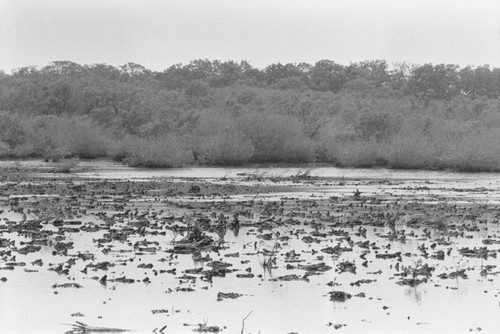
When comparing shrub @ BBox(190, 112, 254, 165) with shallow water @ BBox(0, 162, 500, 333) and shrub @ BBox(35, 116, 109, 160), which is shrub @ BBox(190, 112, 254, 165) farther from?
shallow water @ BBox(0, 162, 500, 333)

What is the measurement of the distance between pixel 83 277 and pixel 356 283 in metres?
5.42

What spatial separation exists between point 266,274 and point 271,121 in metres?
55.3

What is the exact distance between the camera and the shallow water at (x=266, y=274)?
16.8 m

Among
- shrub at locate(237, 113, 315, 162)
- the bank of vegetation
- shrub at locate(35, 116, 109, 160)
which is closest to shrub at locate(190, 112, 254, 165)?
the bank of vegetation

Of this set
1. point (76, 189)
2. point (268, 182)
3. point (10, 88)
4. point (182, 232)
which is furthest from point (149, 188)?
point (10, 88)

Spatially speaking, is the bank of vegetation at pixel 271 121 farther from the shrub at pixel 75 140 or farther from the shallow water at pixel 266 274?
the shallow water at pixel 266 274

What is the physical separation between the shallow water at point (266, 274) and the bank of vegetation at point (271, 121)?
3053 centimetres

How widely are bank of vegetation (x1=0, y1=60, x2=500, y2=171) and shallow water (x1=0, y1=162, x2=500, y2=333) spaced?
3053 cm

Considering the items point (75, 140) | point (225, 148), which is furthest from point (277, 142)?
point (75, 140)

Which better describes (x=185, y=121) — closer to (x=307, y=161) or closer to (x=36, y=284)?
(x=307, y=161)

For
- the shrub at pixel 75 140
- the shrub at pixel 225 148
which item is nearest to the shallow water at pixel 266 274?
the shrub at pixel 225 148

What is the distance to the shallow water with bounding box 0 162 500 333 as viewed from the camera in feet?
55.0

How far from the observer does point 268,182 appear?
51.6 metres

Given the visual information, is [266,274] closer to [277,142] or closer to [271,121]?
[277,142]
